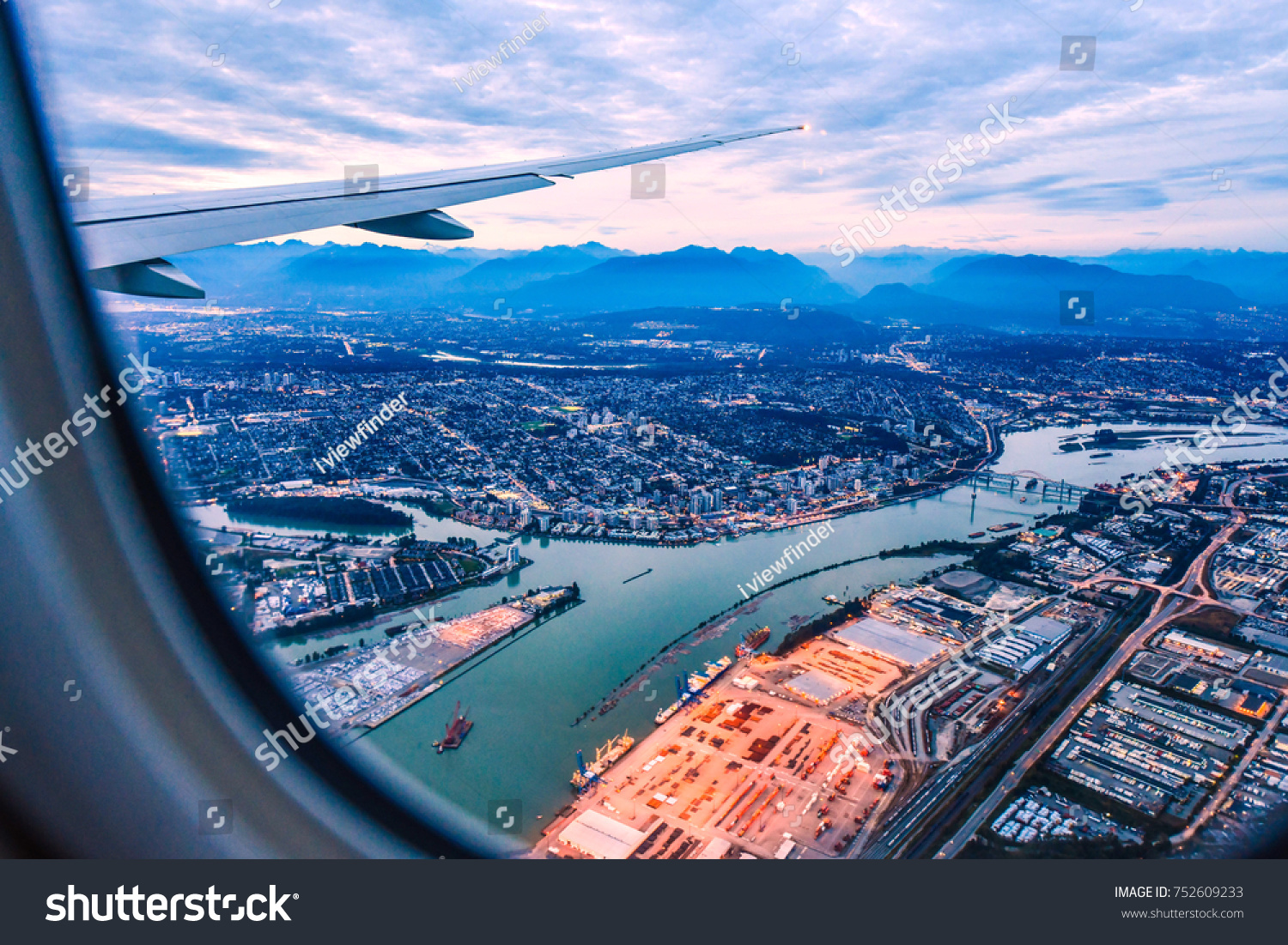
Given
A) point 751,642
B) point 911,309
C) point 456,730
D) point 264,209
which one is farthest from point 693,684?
point 911,309

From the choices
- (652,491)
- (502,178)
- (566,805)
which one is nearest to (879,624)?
(566,805)

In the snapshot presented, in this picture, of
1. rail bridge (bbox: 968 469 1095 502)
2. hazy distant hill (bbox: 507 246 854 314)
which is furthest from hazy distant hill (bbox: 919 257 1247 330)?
rail bridge (bbox: 968 469 1095 502)

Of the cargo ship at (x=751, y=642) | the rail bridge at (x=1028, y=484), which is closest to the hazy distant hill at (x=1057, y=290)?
the rail bridge at (x=1028, y=484)

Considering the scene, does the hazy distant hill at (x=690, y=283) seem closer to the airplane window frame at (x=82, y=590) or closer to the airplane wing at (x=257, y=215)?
the airplane wing at (x=257, y=215)

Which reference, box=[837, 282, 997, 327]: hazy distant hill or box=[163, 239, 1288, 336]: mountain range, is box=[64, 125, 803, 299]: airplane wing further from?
box=[837, 282, 997, 327]: hazy distant hill

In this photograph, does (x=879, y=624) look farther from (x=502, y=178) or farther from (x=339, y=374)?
(x=339, y=374)
